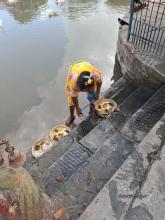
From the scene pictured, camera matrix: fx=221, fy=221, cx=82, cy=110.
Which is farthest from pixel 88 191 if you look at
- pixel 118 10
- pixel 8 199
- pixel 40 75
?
pixel 118 10

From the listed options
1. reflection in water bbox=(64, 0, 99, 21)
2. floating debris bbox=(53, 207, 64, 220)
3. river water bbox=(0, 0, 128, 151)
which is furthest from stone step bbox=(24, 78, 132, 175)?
reflection in water bbox=(64, 0, 99, 21)

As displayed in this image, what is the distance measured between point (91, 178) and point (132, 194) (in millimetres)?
689

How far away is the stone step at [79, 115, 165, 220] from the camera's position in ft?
7.73

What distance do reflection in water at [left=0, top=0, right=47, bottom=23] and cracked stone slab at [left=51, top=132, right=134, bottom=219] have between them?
887 centimetres

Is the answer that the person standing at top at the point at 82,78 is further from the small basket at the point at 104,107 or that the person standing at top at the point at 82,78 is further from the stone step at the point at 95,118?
the stone step at the point at 95,118

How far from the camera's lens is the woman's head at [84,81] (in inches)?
157

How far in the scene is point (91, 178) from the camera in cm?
305

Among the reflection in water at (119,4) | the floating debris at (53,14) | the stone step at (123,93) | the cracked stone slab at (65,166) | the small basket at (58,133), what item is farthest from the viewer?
the reflection in water at (119,4)

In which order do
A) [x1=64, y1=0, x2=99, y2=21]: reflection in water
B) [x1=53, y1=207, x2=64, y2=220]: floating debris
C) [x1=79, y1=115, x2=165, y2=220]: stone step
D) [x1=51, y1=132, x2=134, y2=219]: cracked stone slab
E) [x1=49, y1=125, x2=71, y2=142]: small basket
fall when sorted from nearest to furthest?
[x1=53, y1=207, x2=64, y2=220]: floating debris, [x1=79, y1=115, x2=165, y2=220]: stone step, [x1=51, y1=132, x2=134, y2=219]: cracked stone slab, [x1=49, y1=125, x2=71, y2=142]: small basket, [x1=64, y1=0, x2=99, y2=21]: reflection in water

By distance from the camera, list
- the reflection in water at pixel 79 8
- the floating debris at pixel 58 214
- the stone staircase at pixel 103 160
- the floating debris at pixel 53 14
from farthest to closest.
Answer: the reflection in water at pixel 79 8
the floating debris at pixel 53 14
the stone staircase at pixel 103 160
the floating debris at pixel 58 214

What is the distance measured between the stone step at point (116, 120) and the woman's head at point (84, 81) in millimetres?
803

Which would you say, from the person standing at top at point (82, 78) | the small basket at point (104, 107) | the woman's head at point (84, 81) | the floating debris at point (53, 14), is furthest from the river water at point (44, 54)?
the woman's head at point (84, 81)

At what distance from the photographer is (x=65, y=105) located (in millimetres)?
6113

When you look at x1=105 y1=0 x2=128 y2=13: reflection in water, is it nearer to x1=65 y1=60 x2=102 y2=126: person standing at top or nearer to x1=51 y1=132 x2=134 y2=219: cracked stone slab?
x1=65 y1=60 x2=102 y2=126: person standing at top
